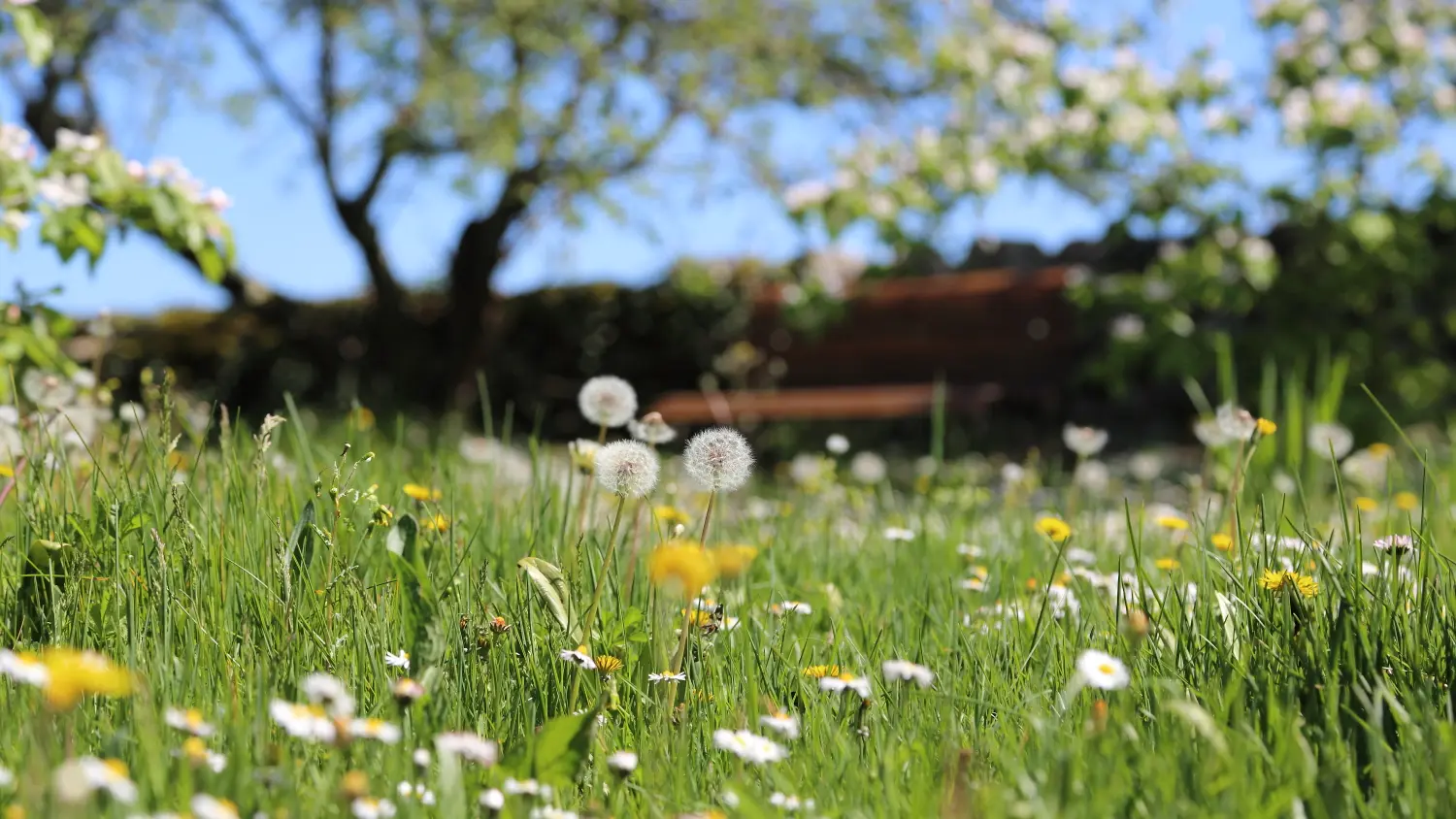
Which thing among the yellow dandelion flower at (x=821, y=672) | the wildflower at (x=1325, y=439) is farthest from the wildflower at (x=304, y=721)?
the wildflower at (x=1325, y=439)

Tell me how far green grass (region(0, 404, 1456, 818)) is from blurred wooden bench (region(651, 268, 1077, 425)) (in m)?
6.17

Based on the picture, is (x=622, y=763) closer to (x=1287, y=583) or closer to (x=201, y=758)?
(x=201, y=758)

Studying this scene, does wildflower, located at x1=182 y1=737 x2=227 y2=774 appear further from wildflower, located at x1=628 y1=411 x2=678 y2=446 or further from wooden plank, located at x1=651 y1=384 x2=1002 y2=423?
wooden plank, located at x1=651 y1=384 x2=1002 y2=423

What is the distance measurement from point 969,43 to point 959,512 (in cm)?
746

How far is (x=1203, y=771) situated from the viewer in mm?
1172

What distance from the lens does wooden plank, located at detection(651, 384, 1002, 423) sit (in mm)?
8039

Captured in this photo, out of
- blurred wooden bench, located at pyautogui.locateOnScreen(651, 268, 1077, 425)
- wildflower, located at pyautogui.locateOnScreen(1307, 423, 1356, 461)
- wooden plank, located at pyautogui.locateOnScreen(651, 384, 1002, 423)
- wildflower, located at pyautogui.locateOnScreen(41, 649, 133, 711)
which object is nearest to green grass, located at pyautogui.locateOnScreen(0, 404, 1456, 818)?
wildflower, located at pyautogui.locateOnScreen(41, 649, 133, 711)

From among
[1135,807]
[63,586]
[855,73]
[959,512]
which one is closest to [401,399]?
[855,73]

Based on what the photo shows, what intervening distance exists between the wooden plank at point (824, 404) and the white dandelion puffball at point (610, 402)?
223 inches

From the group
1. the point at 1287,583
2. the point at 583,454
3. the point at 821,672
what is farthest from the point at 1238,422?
the point at 583,454

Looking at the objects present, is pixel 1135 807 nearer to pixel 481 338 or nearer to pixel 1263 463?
pixel 1263 463

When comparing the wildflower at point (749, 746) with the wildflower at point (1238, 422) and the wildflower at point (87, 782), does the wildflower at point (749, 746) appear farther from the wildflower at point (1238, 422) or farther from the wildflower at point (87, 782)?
the wildflower at point (1238, 422)

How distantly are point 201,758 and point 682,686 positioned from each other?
66 centimetres

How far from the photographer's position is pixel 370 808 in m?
1.04
